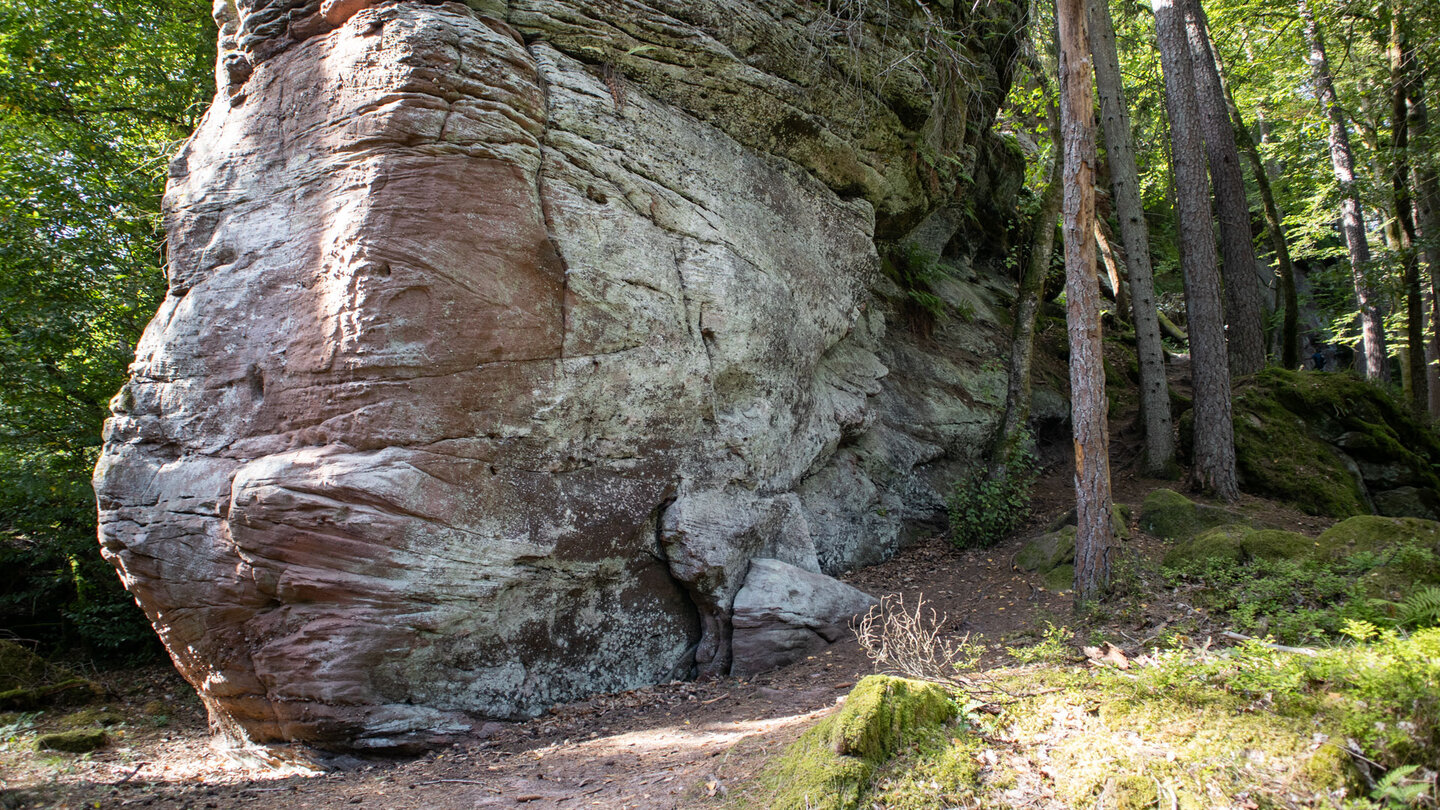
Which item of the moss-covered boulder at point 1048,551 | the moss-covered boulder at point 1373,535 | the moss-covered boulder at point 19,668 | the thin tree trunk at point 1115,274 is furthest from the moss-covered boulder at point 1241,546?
the moss-covered boulder at point 19,668

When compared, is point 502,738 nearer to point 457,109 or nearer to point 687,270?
point 687,270

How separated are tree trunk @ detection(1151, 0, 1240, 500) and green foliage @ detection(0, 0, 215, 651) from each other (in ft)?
49.3

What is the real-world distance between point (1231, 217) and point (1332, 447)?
4209 millimetres

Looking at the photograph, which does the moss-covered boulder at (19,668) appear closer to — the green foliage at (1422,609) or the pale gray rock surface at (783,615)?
the pale gray rock surface at (783,615)

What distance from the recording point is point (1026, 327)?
1118 cm

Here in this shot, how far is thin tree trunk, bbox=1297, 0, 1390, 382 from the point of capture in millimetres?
13828

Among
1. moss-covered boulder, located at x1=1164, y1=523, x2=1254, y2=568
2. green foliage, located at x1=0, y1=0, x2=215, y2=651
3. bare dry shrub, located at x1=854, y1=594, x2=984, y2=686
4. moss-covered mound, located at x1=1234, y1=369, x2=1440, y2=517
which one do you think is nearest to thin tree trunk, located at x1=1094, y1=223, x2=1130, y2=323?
moss-covered mound, located at x1=1234, y1=369, x2=1440, y2=517

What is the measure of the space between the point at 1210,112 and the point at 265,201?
49.7 feet

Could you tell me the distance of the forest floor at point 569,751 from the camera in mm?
4922

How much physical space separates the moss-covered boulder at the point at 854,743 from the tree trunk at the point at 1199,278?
26.8 ft

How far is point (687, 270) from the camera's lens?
316 inches

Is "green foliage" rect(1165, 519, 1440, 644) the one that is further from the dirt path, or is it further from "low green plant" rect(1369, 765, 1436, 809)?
the dirt path

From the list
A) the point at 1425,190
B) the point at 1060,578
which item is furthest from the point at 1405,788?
the point at 1425,190

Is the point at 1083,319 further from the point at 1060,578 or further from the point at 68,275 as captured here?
the point at 68,275
